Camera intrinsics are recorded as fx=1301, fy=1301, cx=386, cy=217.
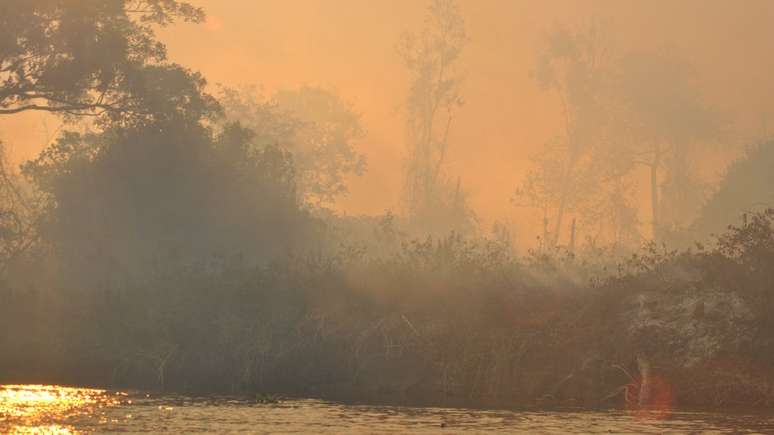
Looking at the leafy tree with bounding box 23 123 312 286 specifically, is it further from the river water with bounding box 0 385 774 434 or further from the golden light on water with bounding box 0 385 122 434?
the river water with bounding box 0 385 774 434

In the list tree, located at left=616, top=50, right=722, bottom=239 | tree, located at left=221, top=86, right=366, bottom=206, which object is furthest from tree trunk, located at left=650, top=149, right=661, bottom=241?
tree, located at left=221, top=86, right=366, bottom=206

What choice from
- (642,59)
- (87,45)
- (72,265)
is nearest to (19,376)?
(72,265)

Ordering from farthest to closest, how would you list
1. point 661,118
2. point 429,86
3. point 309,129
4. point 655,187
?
point 661,118 → point 309,129 → point 429,86 → point 655,187

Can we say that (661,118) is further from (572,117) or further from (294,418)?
(294,418)

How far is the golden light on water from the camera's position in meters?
24.9

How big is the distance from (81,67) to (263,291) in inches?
596

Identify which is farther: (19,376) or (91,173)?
(91,173)

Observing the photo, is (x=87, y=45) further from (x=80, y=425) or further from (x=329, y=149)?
(x=329, y=149)

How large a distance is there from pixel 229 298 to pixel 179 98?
14953mm

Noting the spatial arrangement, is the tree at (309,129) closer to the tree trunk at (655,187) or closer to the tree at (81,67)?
the tree trunk at (655,187)

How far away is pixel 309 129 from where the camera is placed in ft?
420

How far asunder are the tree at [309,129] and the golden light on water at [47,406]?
236ft

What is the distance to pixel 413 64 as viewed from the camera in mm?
126312

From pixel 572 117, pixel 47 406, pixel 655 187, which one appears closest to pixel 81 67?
pixel 47 406
